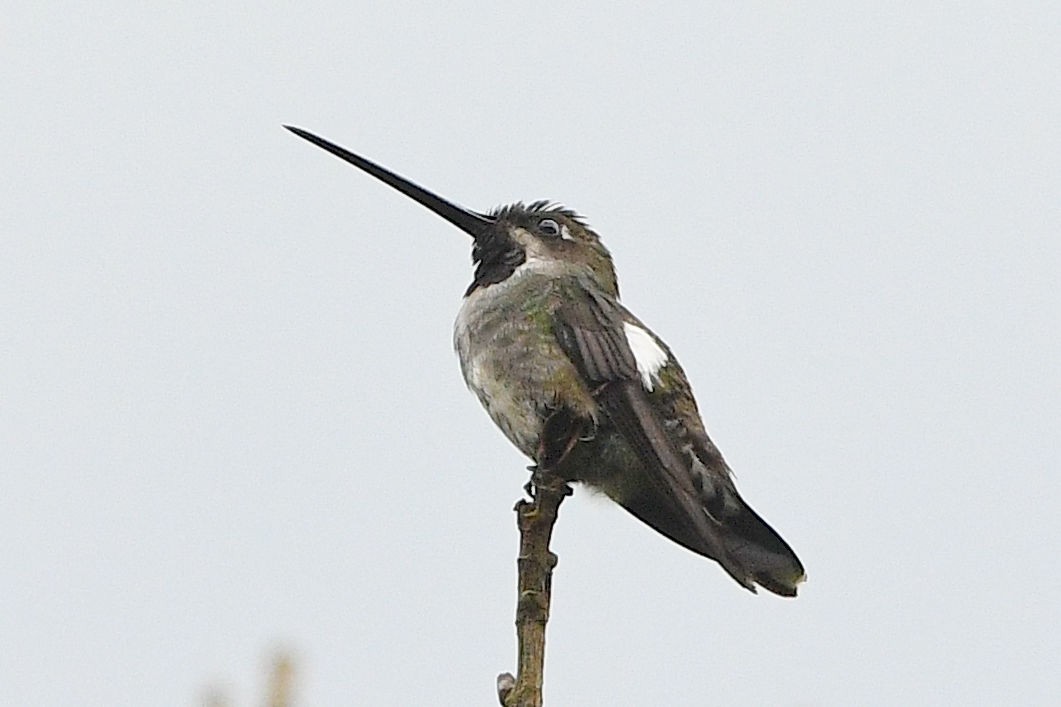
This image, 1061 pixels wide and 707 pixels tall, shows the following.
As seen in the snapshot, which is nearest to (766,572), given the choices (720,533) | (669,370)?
(720,533)

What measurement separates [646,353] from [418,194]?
1.44 meters

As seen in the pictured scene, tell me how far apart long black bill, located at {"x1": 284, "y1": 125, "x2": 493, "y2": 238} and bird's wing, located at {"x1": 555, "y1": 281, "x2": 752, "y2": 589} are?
0.94m

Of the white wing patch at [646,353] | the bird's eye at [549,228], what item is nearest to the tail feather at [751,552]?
the white wing patch at [646,353]

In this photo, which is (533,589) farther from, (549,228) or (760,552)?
(549,228)

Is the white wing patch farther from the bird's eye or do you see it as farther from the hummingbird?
the bird's eye

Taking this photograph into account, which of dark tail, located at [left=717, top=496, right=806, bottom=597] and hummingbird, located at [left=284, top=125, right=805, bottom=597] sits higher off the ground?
hummingbird, located at [left=284, top=125, right=805, bottom=597]

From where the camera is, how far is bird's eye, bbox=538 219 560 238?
647 cm

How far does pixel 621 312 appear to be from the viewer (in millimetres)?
5625

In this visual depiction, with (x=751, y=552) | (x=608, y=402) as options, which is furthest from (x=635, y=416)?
(x=751, y=552)

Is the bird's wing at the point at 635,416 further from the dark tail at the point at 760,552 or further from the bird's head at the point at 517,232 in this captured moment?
the bird's head at the point at 517,232

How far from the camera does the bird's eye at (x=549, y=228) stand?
6469mm

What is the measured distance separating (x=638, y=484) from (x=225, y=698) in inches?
118

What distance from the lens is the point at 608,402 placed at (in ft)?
15.9

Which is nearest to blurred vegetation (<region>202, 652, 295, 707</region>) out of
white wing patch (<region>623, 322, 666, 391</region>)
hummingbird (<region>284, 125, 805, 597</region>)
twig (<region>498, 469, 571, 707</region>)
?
twig (<region>498, 469, 571, 707</region>)
